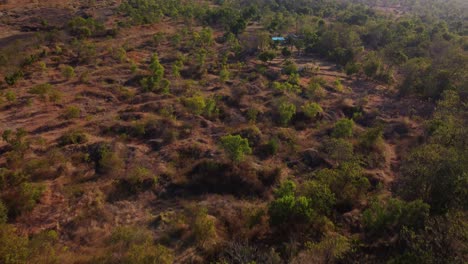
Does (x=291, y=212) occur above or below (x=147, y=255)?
below

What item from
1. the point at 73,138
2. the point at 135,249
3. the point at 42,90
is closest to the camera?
the point at 135,249

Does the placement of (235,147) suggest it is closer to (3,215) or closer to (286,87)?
(3,215)

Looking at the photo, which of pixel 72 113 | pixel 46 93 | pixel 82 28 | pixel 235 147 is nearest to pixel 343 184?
pixel 235 147

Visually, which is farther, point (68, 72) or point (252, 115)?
point (68, 72)

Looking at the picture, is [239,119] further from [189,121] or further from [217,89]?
[217,89]

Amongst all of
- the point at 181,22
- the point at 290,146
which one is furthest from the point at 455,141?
the point at 181,22

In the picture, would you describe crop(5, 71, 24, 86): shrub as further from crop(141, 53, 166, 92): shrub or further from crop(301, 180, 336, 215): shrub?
crop(301, 180, 336, 215): shrub
